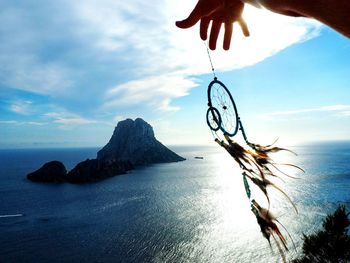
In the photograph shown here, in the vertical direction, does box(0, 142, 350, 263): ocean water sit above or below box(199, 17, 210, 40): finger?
below

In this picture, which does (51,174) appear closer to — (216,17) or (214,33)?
(214,33)

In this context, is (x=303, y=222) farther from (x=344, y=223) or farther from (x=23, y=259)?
(x=23, y=259)

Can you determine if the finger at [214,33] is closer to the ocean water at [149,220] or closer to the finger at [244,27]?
the finger at [244,27]

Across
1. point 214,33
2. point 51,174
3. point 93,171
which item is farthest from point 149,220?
point 214,33

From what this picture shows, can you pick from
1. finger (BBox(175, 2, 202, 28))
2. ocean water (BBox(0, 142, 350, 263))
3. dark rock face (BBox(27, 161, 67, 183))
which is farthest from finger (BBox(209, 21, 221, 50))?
dark rock face (BBox(27, 161, 67, 183))

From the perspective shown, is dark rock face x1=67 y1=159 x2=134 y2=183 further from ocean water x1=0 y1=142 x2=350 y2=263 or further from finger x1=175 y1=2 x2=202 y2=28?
finger x1=175 y1=2 x2=202 y2=28

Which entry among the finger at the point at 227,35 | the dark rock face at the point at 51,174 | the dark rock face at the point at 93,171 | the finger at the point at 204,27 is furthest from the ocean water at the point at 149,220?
the finger at the point at 204,27
